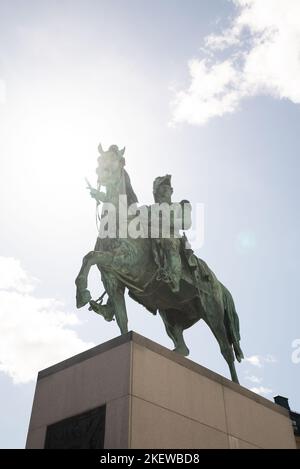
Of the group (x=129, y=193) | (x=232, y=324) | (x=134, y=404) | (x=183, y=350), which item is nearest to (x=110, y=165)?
(x=129, y=193)

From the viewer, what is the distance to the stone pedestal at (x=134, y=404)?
654cm

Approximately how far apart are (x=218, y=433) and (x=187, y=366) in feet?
3.60

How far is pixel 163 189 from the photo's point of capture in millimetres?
10914

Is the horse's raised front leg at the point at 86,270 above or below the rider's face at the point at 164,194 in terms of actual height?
below

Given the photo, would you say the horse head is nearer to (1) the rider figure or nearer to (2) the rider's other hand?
(2) the rider's other hand

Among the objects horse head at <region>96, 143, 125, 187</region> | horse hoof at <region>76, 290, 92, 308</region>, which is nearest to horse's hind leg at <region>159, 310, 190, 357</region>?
horse hoof at <region>76, 290, 92, 308</region>

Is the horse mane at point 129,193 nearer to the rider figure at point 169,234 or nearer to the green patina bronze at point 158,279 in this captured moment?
the green patina bronze at point 158,279

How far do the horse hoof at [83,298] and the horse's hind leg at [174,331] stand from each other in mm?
2648

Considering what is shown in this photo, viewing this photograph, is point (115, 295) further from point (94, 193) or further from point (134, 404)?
point (134, 404)

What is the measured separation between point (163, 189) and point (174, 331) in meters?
3.05

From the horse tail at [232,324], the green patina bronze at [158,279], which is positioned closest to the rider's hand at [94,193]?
the green patina bronze at [158,279]

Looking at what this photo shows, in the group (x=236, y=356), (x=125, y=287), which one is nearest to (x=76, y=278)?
(x=125, y=287)
